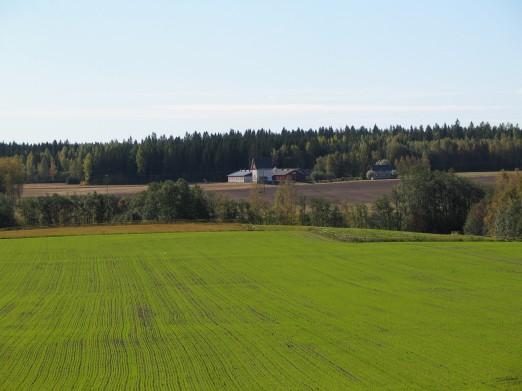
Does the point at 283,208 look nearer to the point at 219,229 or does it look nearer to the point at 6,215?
the point at 219,229

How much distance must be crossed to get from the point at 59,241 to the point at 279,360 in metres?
50.5

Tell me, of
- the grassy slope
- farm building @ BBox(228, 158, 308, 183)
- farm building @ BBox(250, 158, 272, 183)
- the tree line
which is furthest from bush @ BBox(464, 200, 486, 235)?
farm building @ BBox(250, 158, 272, 183)

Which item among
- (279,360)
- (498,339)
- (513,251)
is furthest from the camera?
(513,251)

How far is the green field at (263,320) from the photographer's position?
25125mm

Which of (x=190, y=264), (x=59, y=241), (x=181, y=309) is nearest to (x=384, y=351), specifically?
(x=181, y=309)

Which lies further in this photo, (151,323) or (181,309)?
(181,309)

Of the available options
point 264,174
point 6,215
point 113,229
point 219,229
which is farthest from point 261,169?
point 219,229

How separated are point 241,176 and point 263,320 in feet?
483

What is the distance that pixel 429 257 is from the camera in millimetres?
58625

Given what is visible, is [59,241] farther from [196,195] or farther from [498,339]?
[498,339]

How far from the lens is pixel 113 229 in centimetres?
8538

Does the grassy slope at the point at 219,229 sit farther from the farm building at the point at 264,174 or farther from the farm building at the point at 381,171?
the farm building at the point at 381,171

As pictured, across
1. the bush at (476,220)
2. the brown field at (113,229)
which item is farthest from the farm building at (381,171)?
the brown field at (113,229)

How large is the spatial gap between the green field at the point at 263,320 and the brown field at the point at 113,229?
18.1 metres
